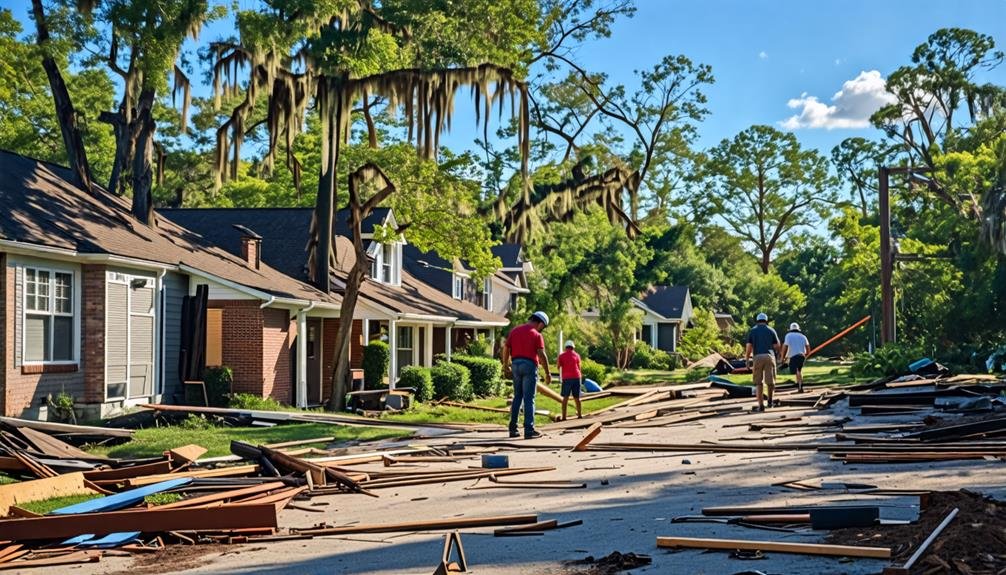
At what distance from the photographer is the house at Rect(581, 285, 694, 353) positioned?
80688mm

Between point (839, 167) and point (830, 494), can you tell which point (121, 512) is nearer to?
point (830, 494)

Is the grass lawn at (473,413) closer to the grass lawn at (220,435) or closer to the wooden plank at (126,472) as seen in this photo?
the grass lawn at (220,435)

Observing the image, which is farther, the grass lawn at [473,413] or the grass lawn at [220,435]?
the grass lawn at [473,413]

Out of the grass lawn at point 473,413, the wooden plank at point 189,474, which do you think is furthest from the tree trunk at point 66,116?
the wooden plank at point 189,474

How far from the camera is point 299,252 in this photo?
3522 centimetres

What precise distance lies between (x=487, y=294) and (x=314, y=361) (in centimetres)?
2002

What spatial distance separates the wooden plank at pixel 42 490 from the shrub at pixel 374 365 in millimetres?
21106

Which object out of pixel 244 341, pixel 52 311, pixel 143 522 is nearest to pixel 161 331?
pixel 244 341

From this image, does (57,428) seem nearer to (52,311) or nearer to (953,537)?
(52,311)

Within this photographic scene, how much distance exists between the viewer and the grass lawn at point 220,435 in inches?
688

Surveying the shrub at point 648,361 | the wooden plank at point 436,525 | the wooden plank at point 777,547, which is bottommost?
the wooden plank at point 436,525

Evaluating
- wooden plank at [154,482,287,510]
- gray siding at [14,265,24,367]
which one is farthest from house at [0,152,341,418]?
wooden plank at [154,482,287,510]

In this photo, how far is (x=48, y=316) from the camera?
22.0 m

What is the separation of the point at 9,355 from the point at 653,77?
164 ft
